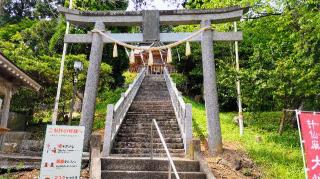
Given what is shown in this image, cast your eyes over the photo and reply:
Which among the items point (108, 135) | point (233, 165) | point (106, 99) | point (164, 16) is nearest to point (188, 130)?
point (233, 165)

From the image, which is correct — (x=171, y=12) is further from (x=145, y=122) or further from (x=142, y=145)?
(x=142, y=145)

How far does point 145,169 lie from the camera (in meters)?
8.52

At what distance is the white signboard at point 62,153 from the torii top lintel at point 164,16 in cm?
693

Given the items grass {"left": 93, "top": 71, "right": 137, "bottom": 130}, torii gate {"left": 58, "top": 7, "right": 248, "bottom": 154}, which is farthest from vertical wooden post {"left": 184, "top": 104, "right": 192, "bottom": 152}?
grass {"left": 93, "top": 71, "right": 137, "bottom": 130}

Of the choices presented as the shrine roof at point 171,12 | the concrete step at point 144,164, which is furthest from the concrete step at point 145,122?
the concrete step at point 144,164

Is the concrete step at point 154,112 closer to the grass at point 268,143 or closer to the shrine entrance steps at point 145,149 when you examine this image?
the shrine entrance steps at point 145,149

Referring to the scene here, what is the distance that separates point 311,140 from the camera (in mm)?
6199

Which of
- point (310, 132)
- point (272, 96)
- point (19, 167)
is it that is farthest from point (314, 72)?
point (19, 167)

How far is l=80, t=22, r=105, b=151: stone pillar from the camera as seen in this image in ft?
38.0

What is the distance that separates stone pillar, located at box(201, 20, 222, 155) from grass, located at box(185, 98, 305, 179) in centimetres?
127

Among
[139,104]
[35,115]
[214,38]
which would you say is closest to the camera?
[214,38]

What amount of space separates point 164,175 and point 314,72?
650 cm

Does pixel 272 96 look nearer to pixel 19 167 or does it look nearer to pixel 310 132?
pixel 310 132

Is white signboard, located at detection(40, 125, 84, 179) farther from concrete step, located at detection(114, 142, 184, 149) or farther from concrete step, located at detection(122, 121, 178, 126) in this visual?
concrete step, located at detection(122, 121, 178, 126)
